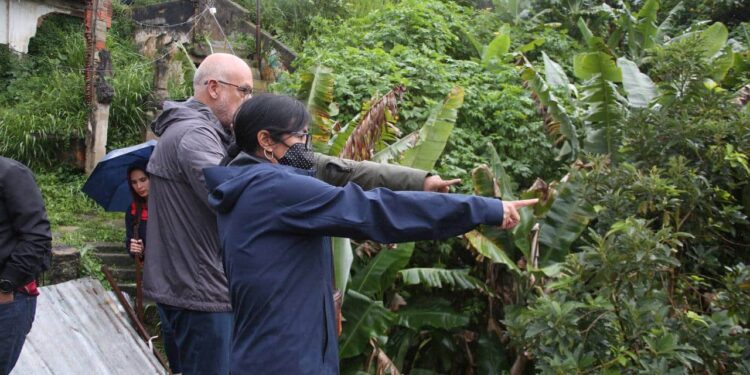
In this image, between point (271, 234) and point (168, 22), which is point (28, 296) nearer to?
point (271, 234)

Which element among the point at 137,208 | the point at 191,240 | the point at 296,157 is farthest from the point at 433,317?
the point at 296,157

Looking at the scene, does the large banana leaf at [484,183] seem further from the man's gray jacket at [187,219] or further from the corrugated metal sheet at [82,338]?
the corrugated metal sheet at [82,338]

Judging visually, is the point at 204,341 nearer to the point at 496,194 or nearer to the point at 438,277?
the point at 438,277

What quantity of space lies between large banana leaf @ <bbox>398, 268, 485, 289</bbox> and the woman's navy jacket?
313 centimetres

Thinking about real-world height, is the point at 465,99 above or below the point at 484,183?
above

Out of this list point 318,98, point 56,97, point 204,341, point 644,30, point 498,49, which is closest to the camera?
point 204,341

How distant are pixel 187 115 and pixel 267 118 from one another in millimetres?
1199

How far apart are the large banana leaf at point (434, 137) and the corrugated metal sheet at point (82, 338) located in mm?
2570

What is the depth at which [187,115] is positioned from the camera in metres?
3.91

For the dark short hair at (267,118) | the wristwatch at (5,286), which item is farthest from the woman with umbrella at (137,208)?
the dark short hair at (267,118)

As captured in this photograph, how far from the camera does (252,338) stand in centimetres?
276

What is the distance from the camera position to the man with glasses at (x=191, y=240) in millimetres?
3752

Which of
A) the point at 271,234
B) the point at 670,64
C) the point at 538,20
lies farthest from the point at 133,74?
the point at 271,234

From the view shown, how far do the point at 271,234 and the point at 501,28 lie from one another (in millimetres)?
8683
